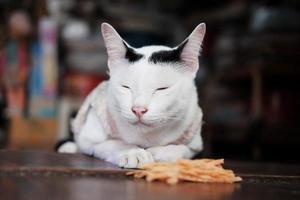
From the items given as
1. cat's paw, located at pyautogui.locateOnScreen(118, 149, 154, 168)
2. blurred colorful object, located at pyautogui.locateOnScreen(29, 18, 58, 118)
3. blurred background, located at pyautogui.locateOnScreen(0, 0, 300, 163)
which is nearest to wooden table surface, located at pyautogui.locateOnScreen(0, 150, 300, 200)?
cat's paw, located at pyautogui.locateOnScreen(118, 149, 154, 168)

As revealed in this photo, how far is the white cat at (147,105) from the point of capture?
4.23 feet

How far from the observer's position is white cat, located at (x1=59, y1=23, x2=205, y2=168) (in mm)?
1290

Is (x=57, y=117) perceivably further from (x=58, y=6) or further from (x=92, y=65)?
(x=58, y=6)

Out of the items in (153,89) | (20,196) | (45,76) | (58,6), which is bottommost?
(20,196)

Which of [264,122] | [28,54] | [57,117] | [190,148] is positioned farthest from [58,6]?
[190,148]

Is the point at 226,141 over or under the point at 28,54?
under

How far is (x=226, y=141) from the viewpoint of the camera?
369cm

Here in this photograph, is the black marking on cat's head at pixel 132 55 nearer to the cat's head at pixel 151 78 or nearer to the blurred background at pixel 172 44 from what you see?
the cat's head at pixel 151 78

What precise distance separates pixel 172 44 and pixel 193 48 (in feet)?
9.76

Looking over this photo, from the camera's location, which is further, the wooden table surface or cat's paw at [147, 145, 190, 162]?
cat's paw at [147, 145, 190, 162]

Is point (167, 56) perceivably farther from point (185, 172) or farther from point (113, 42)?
point (185, 172)

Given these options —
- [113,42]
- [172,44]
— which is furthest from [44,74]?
[113,42]

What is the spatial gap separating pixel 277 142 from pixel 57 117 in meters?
1.75

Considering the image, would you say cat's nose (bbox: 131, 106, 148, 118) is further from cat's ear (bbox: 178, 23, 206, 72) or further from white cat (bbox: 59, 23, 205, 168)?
cat's ear (bbox: 178, 23, 206, 72)
